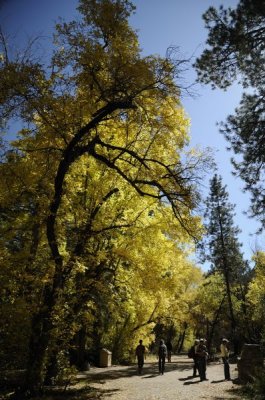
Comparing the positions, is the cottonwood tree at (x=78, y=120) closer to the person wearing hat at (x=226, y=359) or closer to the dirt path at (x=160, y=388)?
the dirt path at (x=160, y=388)

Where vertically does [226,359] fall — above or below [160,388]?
above

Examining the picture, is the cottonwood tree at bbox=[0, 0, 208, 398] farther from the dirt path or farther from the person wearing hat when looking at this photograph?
the person wearing hat

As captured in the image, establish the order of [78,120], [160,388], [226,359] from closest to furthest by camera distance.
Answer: [78,120] < [160,388] < [226,359]

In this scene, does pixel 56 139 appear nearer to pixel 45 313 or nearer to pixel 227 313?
pixel 45 313

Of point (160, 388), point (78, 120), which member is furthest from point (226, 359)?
point (78, 120)

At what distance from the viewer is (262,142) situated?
37.6 feet

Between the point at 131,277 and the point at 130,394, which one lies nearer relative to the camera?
the point at 130,394

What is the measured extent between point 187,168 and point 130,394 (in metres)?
7.73

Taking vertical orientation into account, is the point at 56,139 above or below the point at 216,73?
below

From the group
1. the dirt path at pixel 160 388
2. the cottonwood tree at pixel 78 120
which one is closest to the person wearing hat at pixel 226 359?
the dirt path at pixel 160 388

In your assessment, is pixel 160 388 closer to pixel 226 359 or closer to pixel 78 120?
pixel 226 359

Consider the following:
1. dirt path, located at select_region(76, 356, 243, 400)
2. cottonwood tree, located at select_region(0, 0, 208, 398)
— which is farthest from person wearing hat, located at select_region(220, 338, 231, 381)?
cottonwood tree, located at select_region(0, 0, 208, 398)

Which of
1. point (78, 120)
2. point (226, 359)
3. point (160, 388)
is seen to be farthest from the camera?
point (226, 359)

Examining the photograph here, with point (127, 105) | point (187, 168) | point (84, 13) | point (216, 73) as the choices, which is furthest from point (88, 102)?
point (216, 73)
